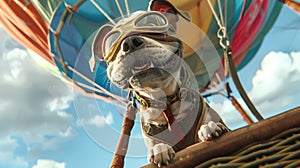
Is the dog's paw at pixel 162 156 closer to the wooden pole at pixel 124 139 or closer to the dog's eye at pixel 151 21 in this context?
the wooden pole at pixel 124 139

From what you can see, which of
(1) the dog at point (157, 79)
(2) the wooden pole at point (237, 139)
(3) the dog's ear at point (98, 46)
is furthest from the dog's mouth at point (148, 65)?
(2) the wooden pole at point (237, 139)

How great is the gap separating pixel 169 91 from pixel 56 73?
1.58 m

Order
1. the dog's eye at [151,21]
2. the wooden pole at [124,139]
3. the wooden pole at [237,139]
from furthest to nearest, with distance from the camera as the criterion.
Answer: the dog's eye at [151,21] → the wooden pole at [124,139] → the wooden pole at [237,139]

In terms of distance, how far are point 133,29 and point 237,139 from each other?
0.34 m

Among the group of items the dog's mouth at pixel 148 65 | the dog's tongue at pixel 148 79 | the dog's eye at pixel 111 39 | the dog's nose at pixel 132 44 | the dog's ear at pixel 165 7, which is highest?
the dog's ear at pixel 165 7

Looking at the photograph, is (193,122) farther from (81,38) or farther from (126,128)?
(81,38)

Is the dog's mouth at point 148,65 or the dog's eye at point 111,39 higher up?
the dog's eye at point 111,39

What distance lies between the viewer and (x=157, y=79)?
0.63 meters

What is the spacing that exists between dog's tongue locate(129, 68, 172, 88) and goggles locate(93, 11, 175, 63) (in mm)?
57

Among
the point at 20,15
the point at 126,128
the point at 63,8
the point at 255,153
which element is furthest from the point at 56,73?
the point at 255,153

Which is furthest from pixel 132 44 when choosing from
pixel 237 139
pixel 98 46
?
pixel 237 139

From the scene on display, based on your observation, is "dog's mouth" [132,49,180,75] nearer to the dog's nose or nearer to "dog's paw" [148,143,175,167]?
the dog's nose

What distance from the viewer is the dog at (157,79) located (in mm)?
620

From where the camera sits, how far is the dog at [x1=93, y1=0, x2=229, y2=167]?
62 cm
